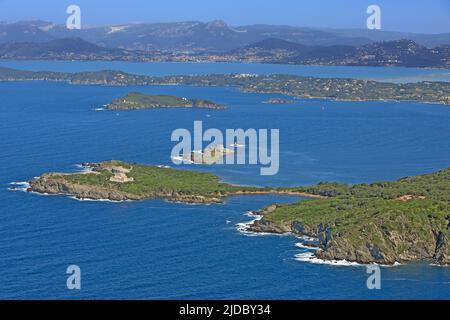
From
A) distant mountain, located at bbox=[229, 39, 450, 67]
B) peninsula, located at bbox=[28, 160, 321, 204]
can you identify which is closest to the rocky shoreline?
peninsula, located at bbox=[28, 160, 321, 204]

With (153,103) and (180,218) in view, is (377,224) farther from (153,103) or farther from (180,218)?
(153,103)

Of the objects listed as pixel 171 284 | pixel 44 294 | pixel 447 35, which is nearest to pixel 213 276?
pixel 171 284

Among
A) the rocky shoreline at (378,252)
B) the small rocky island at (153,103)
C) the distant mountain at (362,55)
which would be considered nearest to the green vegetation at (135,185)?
the rocky shoreline at (378,252)

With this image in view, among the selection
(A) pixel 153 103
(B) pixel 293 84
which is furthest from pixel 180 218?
(B) pixel 293 84

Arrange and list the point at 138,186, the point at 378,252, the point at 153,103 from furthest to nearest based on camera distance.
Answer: the point at 153,103 < the point at 138,186 < the point at 378,252

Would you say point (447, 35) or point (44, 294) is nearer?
point (44, 294)

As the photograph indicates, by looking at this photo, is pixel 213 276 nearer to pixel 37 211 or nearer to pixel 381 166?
pixel 37 211
